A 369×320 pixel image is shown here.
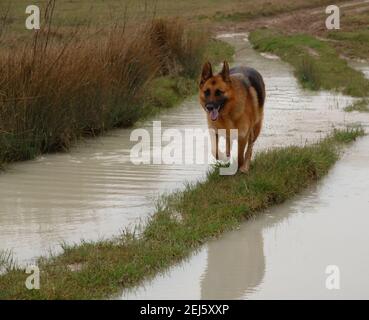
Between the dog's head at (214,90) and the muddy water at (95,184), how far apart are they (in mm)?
1049

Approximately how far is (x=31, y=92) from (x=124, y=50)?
10.3ft

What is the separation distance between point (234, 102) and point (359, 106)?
6763 millimetres

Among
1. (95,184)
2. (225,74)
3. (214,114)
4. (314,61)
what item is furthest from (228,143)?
(314,61)

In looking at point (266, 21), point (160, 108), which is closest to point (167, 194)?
point (160, 108)

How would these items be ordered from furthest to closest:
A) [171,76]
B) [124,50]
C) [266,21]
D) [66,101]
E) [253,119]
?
[266,21] → [171,76] → [124,50] → [66,101] → [253,119]

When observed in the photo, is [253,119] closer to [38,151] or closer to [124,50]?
[38,151]

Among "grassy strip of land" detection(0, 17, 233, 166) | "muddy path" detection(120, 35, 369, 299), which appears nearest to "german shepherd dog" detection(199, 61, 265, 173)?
"muddy path" detection(120, 35, 369, 299)

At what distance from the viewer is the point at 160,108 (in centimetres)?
1458

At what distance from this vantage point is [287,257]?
6.38 metres

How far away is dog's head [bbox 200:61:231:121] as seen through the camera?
8.22 meters

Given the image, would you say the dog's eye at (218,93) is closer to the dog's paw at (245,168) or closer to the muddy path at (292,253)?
the dog's paw at (245,168)

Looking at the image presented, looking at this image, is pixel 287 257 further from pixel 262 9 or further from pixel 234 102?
pixel 262 9

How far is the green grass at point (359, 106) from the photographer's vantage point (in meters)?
14.3
